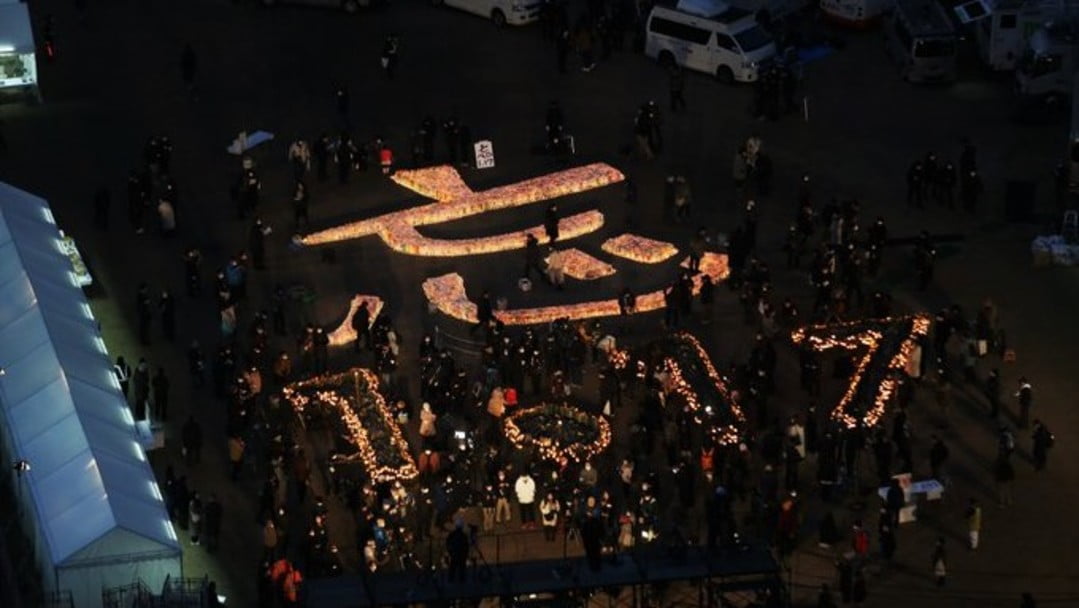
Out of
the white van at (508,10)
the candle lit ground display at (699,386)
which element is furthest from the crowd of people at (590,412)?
the white van at (508,10)

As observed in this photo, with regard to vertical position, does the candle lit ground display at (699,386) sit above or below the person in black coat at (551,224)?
below

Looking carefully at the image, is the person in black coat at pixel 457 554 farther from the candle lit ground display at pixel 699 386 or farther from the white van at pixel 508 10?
the white van at pixel 508 10

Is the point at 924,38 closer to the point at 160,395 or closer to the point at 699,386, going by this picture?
the point at 699,386

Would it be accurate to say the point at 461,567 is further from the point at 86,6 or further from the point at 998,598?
the point at 86,6

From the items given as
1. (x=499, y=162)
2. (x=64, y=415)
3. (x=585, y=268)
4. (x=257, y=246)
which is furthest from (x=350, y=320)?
(x=499, y=162)

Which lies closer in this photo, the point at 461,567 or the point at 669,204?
the point at 461,567

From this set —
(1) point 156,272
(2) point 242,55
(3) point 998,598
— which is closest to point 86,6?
(2) point 242,55

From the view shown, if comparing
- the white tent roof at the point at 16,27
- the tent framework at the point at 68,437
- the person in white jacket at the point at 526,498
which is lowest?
the person in white jacket at the point at 526,498

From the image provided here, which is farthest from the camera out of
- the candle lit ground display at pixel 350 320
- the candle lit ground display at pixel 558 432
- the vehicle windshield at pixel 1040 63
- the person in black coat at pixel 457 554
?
the vehicle windshield at pixel 1040 63
